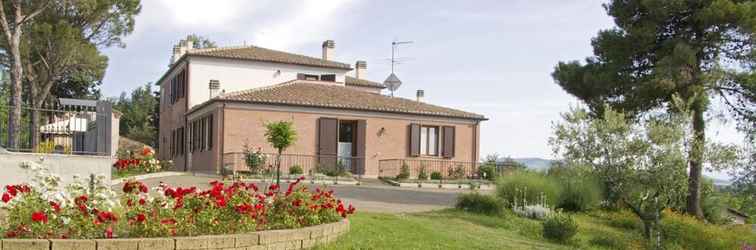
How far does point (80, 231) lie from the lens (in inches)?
269

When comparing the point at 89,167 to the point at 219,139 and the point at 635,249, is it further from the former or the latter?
the point at 219,139

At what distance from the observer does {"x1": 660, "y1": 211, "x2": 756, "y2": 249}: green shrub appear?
14.4 m

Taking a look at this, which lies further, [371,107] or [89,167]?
[371,107]

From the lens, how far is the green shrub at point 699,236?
14.4 m

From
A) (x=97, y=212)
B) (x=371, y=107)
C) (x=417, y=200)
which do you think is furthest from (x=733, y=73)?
(x=97, y=212)

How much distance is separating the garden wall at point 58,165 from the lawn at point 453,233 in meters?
4.56

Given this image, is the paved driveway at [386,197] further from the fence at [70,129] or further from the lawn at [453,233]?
the fence at [70,129]

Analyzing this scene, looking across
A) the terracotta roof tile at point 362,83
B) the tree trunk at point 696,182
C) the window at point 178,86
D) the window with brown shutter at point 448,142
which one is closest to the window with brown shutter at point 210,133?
the window at point 178,86

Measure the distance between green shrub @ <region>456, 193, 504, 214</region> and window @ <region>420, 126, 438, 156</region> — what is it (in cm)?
1401

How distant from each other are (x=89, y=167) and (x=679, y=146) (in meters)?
10.6

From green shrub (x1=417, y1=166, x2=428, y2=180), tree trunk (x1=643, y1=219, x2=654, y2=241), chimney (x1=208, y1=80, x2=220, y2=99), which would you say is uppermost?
chimney (x1=208, y1=80, x2=220, y2=99)

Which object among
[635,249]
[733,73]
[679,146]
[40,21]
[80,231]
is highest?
[40,21]

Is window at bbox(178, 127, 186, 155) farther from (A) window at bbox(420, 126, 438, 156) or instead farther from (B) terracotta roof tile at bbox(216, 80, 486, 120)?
(A) window at bbox(420, 126, 438, 156)

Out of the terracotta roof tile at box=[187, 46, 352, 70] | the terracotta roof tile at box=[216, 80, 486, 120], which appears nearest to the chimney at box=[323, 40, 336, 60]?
the terracotta roof tile at box=[187, 46, 352, 70]
